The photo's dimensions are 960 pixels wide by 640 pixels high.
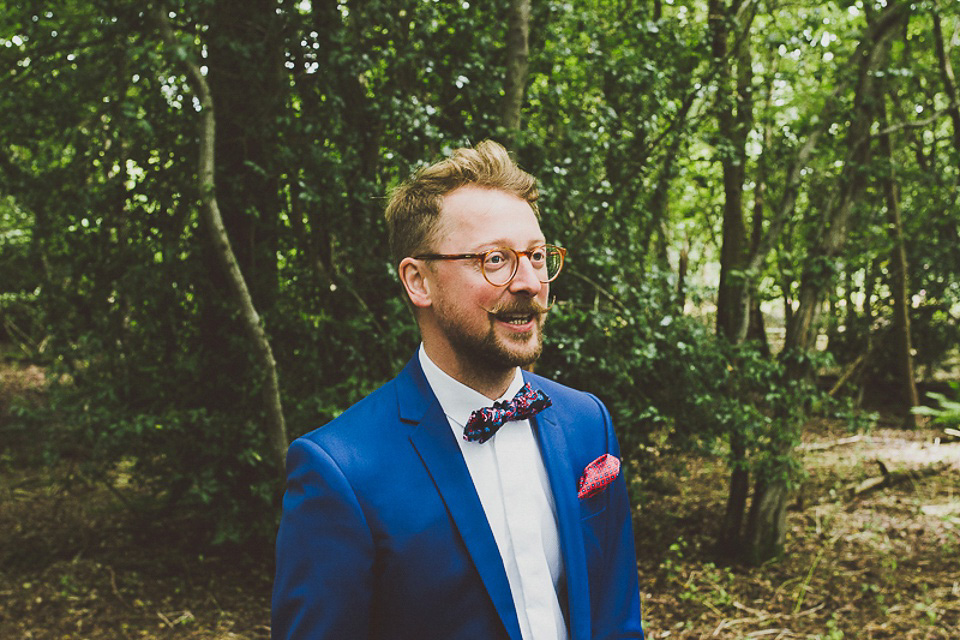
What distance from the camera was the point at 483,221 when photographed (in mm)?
1845

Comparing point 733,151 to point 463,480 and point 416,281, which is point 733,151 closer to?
point 416,281

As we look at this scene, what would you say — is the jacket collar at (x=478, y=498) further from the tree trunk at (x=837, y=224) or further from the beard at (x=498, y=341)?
the tree trunk at (x=837, y=224)

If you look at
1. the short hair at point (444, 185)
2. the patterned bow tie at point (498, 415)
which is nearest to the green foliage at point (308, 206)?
the short hair at point (444, 185)

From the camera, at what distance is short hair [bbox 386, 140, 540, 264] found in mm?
1916

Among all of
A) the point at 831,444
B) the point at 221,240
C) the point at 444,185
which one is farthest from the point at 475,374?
the point at 831,444

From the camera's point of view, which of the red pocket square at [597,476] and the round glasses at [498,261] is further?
the red pocket square at [597,476]

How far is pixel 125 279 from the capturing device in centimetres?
573

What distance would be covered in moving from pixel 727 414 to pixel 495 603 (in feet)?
16.7

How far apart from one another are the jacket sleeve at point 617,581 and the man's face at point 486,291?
0.54 m

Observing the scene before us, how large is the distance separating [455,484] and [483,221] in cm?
66

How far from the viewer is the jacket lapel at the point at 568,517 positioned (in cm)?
179

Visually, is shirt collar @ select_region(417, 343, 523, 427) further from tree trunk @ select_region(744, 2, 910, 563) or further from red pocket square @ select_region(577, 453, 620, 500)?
tree trunk @ select_region(744, 2, 910, 563)

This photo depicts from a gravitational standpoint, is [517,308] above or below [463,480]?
above

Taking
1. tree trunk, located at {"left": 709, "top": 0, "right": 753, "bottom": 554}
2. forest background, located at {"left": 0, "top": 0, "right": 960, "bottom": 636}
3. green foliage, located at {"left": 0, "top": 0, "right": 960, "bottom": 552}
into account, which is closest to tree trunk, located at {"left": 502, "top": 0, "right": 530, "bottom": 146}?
forest background, located at {"left": 0, "top": 0, "right": 960, "bottom": 636}
